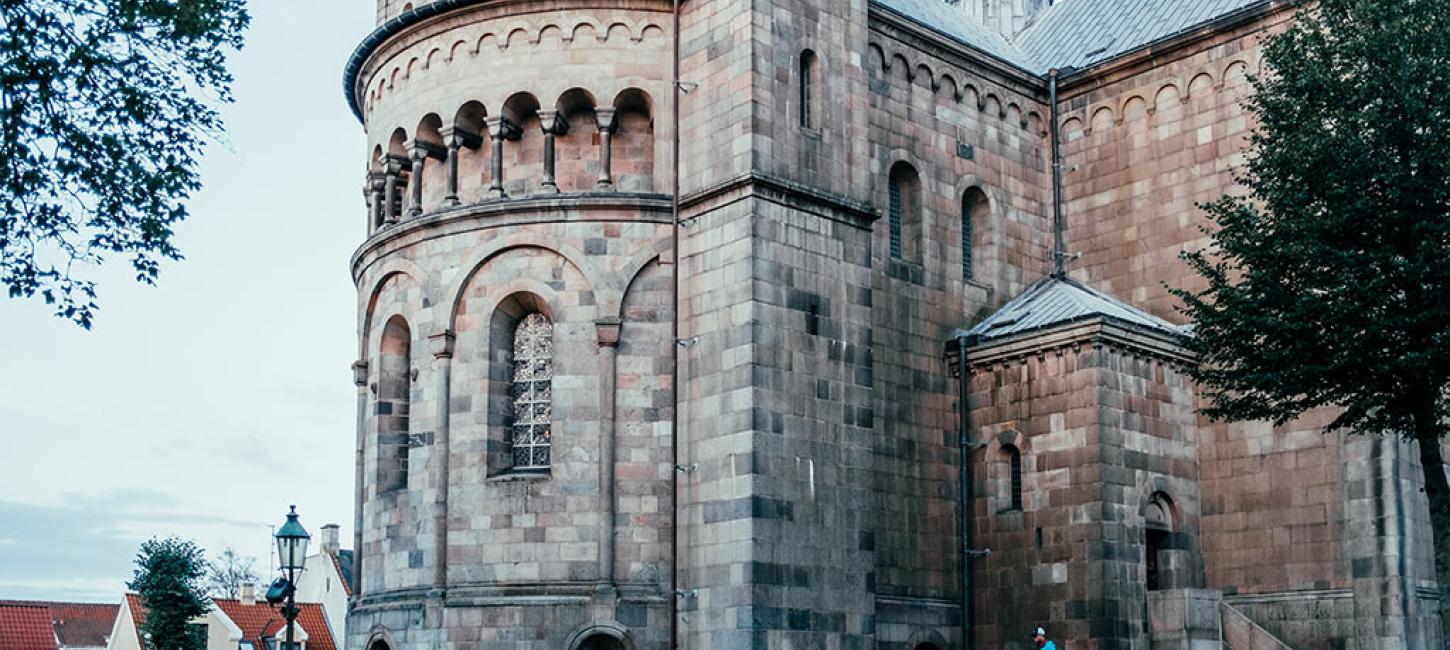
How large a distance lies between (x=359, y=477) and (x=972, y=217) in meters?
12.9

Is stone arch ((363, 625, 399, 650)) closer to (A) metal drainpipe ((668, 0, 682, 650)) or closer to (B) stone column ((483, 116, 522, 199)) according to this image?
(A) metal drainpipe ((668, 0, 682, 650))

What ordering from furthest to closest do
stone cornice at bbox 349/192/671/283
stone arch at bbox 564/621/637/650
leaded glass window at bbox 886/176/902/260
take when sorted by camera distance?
leaded glass window at bbox 886/176/902/260
stone cornice at bbox 349/192/671/283
stone arch at bbox 564/621/637/650

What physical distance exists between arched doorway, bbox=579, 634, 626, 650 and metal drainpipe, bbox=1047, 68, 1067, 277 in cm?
1262

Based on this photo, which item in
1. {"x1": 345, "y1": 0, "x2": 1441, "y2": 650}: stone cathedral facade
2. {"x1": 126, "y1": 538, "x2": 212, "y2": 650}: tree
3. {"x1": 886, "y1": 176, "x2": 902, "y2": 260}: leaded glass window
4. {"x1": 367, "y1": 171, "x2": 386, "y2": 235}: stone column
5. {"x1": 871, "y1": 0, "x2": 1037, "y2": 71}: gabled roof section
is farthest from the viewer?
{"x1": 126, "y1": 538, "x2": 212, "y2": 650}: tree

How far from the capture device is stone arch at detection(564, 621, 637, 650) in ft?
87.9

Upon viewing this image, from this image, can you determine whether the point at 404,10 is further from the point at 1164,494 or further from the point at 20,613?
the point at 20,613

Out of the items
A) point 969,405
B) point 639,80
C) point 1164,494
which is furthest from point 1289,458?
point 639,80

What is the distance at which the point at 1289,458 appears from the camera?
29.9 meters

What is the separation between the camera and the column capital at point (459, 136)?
29.7 metres

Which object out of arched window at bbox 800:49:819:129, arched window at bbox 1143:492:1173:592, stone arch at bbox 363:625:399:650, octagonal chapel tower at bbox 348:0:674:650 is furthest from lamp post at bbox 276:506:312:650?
arched window at bbox 1143:492:1173:592

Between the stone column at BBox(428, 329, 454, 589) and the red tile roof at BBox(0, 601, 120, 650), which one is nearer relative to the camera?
the stone column at BBox(428, 329, 454, 589)

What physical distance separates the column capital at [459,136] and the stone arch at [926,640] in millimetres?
11668

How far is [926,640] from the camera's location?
29469mm

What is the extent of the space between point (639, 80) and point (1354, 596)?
49.5ft
